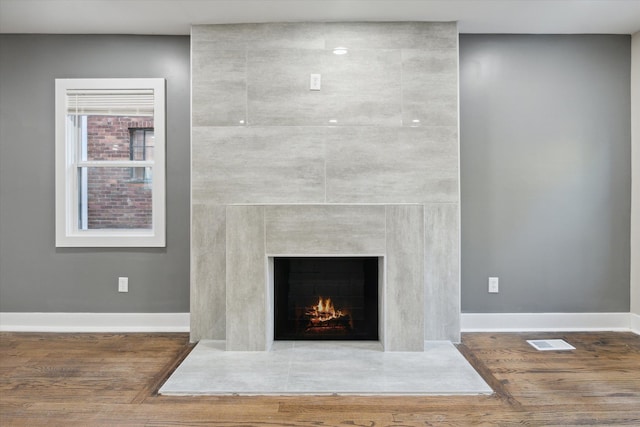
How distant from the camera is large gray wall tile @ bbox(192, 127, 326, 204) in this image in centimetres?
330

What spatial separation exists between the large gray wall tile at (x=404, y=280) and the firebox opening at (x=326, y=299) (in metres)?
0.24

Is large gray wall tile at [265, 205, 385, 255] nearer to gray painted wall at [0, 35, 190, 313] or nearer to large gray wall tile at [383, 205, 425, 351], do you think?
large gray wall tile at [383, 205, 425, 351]

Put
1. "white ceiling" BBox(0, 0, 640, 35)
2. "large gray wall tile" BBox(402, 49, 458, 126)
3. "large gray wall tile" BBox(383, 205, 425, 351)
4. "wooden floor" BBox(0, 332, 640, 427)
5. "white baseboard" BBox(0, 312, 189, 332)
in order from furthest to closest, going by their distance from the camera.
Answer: "white baseboard" BBox(0, 312, 189, 332), "large gray wall tile" BBox(402, 49, 458, 126), "large gray wall tile" BBox(383, 205, 425, 351), "white ceiling" BBox(0, 0, 640, 35), "wooden floor" BBox(0, 332, 640, 427)

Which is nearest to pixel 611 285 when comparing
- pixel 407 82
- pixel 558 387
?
pixel 558 387

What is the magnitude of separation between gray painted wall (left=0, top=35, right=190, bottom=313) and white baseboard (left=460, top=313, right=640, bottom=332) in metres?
2.42

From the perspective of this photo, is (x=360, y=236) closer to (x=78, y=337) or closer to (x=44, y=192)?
(x=78, y=337)

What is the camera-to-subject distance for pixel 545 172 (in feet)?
11.8

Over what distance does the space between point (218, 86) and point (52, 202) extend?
1.73 m

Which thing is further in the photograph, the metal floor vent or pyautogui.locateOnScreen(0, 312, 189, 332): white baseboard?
pyautogui.locateOnScreen(0, 312, 189, 332): white baseboard

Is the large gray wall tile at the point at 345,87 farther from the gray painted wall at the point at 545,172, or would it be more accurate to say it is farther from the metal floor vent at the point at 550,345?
the metal floor vent at the point at 550,345

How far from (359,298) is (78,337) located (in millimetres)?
2238

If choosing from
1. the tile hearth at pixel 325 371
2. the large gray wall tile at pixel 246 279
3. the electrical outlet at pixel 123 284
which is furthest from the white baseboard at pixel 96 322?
the large gray wall tile at pixel 246 279

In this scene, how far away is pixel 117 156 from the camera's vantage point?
371 cm

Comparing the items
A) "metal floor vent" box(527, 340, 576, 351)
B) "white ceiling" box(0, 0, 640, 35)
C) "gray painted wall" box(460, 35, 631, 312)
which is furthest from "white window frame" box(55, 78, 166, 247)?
"metal floor vent" box(527, 340, 576, 351)
